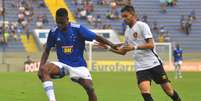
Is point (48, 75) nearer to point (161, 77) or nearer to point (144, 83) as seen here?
point (144, 83)

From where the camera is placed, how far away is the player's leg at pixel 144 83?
1279 centimetres

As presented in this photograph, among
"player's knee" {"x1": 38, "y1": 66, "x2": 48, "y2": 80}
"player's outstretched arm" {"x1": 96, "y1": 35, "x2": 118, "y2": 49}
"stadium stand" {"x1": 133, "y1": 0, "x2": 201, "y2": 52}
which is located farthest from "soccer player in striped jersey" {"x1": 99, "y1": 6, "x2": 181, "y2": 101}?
"stadium stand" {"x1": 133, "y1": 0, "x2": 201, "y2": 52}

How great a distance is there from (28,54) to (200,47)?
1573cm

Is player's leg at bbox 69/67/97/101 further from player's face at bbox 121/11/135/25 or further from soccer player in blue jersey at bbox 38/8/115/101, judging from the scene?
player's face at bbox 121/11/135/25

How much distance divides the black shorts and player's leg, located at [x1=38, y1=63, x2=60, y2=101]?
203 centimetres

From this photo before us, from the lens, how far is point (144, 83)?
1296 centimetres

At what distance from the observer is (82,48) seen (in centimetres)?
1234

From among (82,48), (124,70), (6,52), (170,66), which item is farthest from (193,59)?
(82,48)

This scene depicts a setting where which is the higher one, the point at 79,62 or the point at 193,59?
the point at 79,62

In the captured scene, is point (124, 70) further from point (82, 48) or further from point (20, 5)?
point (82, 48)

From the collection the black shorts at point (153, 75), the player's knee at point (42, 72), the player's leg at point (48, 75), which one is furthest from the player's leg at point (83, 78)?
the black shorts at point (153, 75)

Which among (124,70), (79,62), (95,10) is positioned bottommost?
(124,70)

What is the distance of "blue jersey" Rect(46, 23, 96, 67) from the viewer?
12125 millimetres

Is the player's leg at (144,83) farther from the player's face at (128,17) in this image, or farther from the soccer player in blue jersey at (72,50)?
the soccer player in blue jersey at (72,50)
